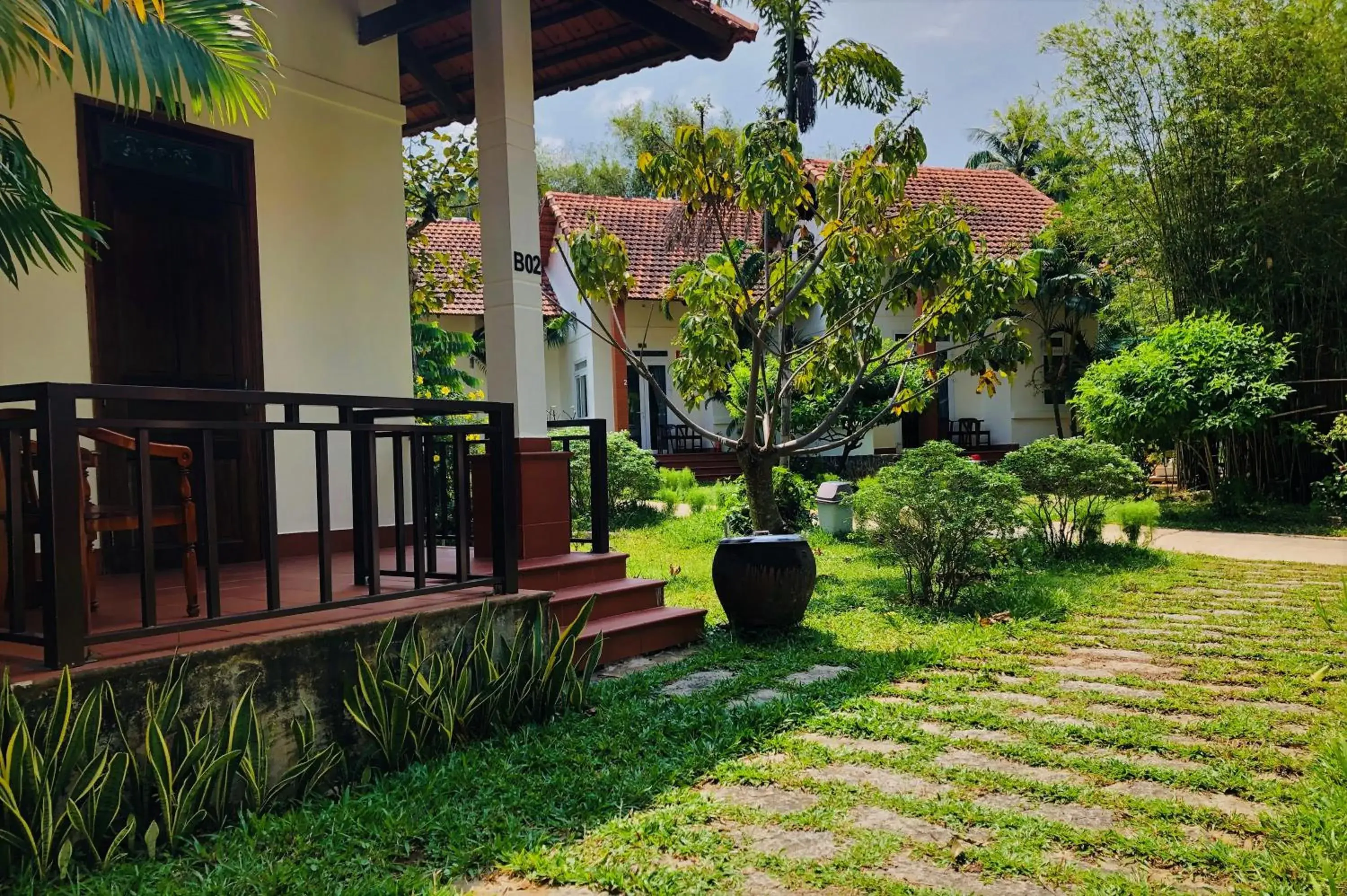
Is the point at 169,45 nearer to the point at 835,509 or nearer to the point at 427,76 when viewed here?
the point at 427,76

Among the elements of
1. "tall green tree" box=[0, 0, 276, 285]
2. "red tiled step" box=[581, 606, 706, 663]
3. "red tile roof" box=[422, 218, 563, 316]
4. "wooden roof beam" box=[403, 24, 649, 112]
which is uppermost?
"red tile roof" box=[422, 218, 563, 316]

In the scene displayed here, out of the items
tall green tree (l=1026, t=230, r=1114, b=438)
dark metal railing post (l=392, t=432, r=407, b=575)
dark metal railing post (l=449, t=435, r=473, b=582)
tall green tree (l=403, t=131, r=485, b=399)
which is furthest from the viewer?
tall green tree (l=1026, t=230, r=1114, b=438)

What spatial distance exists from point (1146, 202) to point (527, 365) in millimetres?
10127

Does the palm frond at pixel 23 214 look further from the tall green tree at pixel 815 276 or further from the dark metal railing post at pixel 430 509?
the tall green tree at pixel 815 276

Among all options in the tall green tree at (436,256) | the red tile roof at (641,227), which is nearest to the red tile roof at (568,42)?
the tall green tree at (436,256)

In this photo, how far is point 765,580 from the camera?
219 inches

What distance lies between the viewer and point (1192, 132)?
36.3 feet

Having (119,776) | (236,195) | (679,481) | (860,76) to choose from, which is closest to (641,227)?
(679,481)

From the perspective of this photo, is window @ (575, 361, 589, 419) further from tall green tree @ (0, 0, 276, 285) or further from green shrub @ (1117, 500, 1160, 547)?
tall green tree @ (0, 0, 276, 285)

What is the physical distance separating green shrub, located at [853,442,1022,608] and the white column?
277 cm

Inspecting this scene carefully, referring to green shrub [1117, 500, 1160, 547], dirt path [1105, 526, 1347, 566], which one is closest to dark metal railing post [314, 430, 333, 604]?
green shrub [1117, 500, 1160, 547]

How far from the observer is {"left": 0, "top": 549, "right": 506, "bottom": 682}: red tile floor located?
2.96m

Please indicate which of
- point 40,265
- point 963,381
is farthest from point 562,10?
point 963,381

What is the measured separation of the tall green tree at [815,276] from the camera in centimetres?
657
